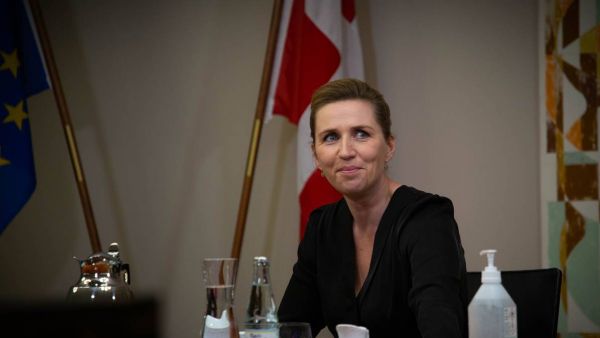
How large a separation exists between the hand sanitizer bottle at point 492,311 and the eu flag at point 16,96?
227 centimetres

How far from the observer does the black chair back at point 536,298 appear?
1.84 metres

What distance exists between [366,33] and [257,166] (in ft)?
2.49

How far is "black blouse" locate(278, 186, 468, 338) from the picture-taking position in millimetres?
1655

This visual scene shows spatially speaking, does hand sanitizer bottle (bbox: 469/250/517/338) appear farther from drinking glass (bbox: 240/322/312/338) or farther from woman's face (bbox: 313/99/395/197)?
woman's face (bbox: 313/99/395/197)

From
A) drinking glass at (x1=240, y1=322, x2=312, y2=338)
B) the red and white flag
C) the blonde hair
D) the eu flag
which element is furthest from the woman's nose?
the eu flag

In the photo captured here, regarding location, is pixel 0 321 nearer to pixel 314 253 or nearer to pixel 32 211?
pixel 314 253

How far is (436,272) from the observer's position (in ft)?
5.53

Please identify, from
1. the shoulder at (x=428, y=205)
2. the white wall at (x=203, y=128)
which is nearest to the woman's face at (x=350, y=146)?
the shoulder at (x=428, y=205)

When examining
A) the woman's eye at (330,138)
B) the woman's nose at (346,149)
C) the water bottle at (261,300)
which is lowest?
the water bottle at (261,300)

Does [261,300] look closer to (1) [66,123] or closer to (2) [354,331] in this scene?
(2) [354,331]

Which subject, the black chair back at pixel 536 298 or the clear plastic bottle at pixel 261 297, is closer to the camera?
the clear plastic bottle at pixel 261 297

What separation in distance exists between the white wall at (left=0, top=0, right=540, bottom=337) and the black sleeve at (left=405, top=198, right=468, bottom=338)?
5.18 ft

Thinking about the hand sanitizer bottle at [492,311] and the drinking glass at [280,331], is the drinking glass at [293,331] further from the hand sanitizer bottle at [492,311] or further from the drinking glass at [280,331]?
the hand sanitizer bottle at [492,311]

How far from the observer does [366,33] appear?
3510mm
